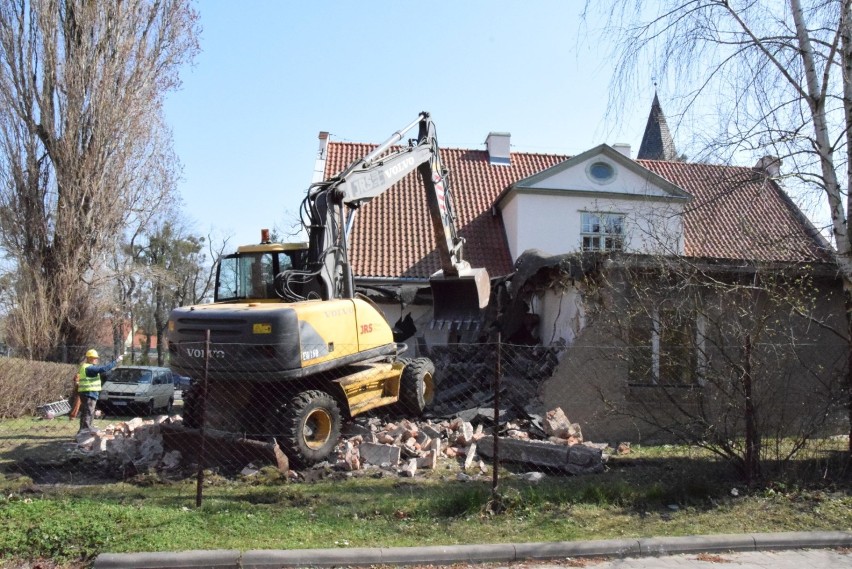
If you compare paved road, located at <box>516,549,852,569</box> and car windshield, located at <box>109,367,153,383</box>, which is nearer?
paved road, located at <box>516,549,852,569</box>

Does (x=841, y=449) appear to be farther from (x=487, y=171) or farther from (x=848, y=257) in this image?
(x=487, y=171)

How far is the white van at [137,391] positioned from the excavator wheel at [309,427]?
9.98m

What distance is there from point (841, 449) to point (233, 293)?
850cm

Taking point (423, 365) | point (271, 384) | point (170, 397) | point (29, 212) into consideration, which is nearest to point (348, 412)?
point (271, 384)

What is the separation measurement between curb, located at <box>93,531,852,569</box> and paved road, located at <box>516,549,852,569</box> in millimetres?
78

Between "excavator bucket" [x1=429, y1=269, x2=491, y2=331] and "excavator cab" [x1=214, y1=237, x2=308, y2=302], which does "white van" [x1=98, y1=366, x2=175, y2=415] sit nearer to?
"excavator bucket" [x1=429, y1=269, x2=491, y2=331]

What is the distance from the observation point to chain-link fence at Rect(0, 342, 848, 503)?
25.0 feet

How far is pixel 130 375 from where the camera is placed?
18516 millimetres

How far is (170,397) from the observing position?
1925 cm

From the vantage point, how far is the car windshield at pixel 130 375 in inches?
720

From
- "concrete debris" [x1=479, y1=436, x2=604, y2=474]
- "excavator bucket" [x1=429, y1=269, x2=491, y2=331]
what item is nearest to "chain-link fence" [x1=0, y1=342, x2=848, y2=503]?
"concrete debris" [x1=479, y1=436, x2=604, y2=474]

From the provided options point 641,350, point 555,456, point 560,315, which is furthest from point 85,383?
point 641,350

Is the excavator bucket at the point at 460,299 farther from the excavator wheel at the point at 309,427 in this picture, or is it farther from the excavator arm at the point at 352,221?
the excavator wheel at the point at 309,427

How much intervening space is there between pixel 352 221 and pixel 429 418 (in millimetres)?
3561
